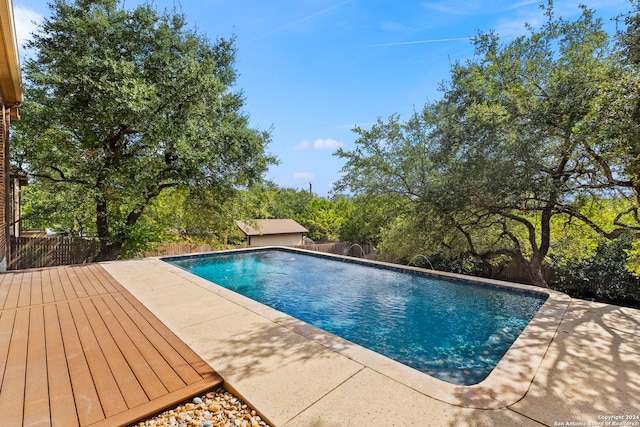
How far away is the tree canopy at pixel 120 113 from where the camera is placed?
7168mm

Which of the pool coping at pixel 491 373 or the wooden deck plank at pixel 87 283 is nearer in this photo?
the pool coping at pixel 491 373

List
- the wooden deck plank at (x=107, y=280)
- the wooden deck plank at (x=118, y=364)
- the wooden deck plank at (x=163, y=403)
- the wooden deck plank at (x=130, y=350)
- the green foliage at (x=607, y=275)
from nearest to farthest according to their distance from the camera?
the wooden deck plank at (x=163, y=403), the wooden deck plank at (x=118, y=364), the wooden deck plank at (x=130, y=350), the wooden deck plank at (x=107, y=280), the green foliage at (x=607, y=275)

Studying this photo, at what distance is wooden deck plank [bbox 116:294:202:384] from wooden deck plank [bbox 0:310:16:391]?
1.03 metres

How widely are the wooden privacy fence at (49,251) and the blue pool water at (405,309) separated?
9.53 feet

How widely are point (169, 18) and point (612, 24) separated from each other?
416 inches

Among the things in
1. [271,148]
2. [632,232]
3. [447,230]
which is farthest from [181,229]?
[632,232]

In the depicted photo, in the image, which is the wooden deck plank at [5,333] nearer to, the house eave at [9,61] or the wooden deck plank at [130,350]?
the wooden deck plank at [130,350]

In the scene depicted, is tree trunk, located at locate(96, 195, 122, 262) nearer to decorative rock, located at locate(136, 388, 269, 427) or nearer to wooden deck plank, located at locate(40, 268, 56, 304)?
wooden deck plank, located at locate(40, 268, 56, 304)

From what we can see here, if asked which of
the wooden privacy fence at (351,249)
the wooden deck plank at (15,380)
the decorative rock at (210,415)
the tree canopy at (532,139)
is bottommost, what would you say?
the wooden privacy fence at (351,249)

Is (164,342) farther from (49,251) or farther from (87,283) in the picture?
(49,251)

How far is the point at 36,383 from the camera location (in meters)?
2.18

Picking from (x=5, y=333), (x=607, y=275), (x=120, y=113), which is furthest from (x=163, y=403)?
(x=607, y=275)

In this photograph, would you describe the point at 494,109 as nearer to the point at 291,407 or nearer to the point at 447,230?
the point at 447,230

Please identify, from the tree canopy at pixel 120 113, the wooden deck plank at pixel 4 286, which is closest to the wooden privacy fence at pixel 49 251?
the tree canopy at pixel 120 113
